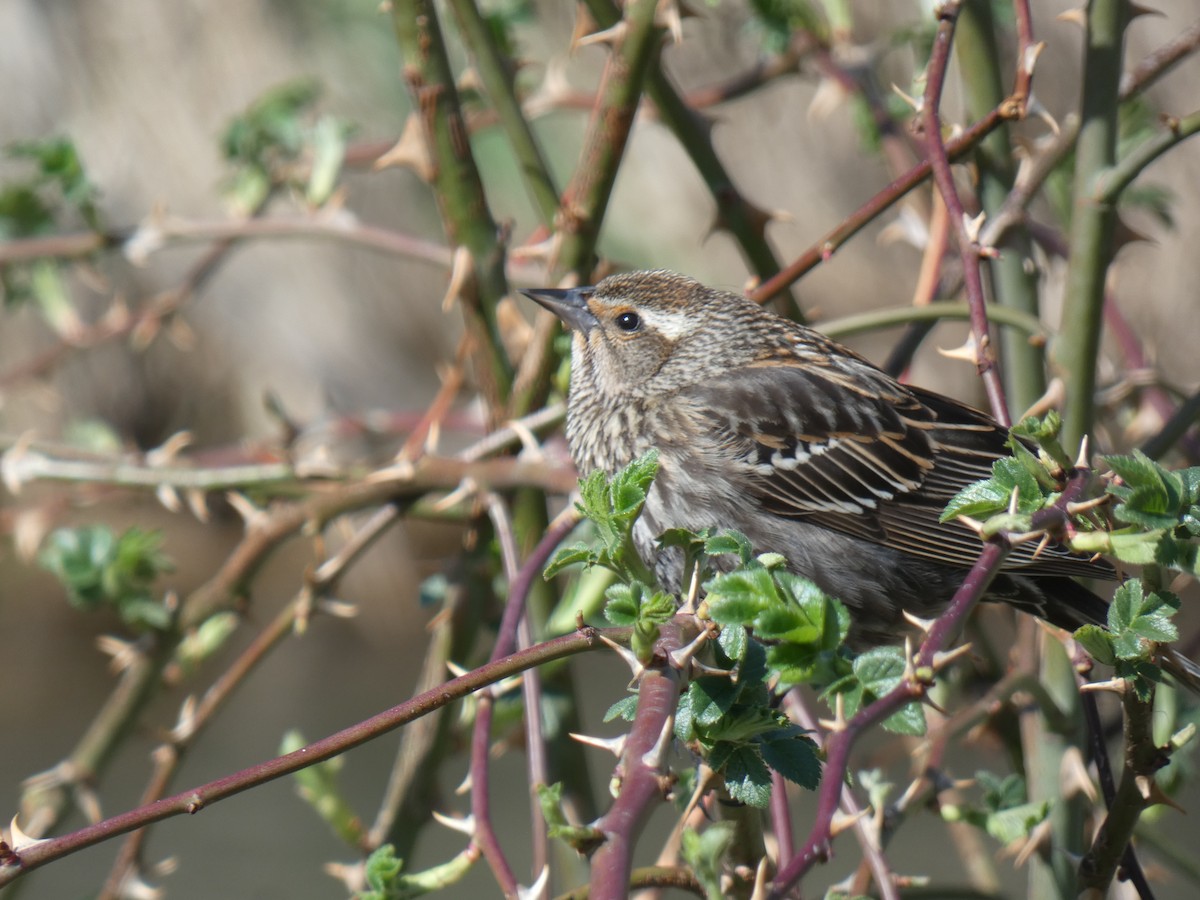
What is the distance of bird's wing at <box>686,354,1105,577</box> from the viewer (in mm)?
1976

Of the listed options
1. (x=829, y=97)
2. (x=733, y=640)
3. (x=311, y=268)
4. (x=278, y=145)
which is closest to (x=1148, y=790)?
(x=733, y=640)

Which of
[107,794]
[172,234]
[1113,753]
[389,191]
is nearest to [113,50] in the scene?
[389,191]

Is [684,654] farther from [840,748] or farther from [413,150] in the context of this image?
[413,150]

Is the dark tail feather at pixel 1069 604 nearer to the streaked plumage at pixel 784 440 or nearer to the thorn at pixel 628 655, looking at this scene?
the streaked plumage at pixel 784 440

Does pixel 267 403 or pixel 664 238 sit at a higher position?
pixel 267 403

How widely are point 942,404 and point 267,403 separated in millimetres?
1032

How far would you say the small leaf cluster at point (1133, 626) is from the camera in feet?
3.04

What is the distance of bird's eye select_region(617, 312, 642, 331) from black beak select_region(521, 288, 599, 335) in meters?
0.14

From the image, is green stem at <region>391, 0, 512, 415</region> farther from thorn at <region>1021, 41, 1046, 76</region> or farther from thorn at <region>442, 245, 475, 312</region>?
thorn at <region>1021, 41, 1046, 76</region>

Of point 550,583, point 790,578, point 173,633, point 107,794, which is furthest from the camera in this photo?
point 107,794

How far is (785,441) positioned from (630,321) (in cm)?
35

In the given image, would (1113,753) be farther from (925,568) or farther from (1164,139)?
(1164,139)

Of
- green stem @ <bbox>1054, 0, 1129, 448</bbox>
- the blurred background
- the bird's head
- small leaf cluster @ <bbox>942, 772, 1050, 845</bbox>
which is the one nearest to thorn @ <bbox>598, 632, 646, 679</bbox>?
small leaf cluster @ <bbox>942, 772, 1050, 845</bbox>

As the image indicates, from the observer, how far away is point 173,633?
1768mm
